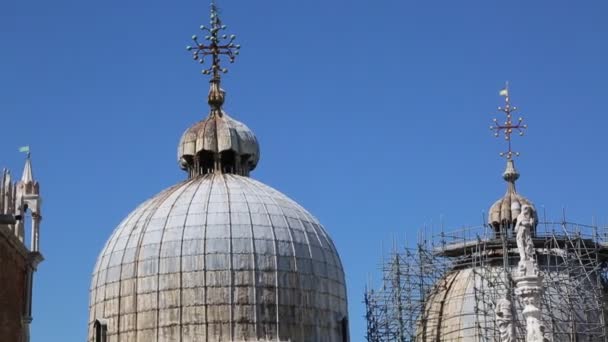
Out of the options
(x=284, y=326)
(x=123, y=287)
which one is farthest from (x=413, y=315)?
(x=123, y=287)

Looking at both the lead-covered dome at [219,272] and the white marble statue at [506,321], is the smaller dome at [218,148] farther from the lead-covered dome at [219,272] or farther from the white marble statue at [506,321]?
the white marble statue at [506,321]

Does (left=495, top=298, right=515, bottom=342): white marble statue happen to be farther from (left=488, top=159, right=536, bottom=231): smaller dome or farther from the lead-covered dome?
(left=488, top=159, right=536, bottom=231): smaller dome

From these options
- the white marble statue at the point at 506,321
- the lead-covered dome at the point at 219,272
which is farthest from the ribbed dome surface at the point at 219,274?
the white marble statue at the point at 506,321

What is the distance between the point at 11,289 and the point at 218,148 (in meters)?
20.2

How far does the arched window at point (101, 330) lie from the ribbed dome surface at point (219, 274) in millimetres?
300

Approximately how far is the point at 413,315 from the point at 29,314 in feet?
87.0

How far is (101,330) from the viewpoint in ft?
203

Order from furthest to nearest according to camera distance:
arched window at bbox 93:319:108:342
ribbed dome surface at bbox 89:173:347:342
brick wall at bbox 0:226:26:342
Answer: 1. arched window at bbox 93:319:108:342
2. ribbed dome surface at bbox 89:173:347:342
3. brick wall at bbox 0:226:26:342

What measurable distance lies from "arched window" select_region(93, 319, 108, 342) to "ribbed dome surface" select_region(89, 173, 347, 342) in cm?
30

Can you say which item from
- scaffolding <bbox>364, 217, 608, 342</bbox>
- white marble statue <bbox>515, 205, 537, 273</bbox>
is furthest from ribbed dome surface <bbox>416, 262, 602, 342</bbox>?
white marble statue <bbox>515, 205, 537, 273</bbox>

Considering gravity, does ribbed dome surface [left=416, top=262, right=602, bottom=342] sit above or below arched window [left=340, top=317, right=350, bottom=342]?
above

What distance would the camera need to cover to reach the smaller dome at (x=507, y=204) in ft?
234

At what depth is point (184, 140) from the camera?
67250 millimetres

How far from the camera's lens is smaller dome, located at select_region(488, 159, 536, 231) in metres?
71.3
